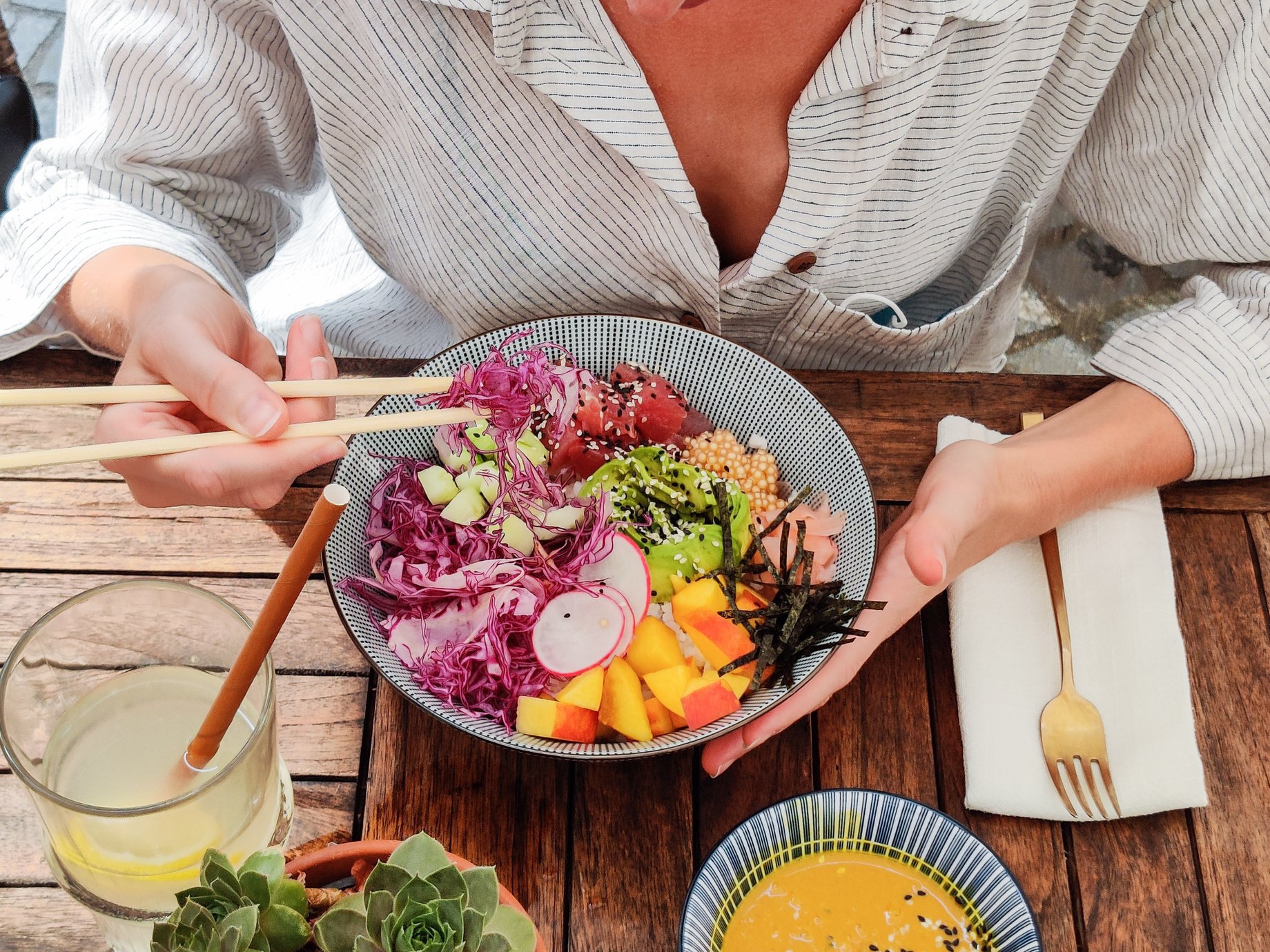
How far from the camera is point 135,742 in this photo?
78cm

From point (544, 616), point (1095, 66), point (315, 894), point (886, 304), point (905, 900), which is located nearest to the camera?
point (315, 894)

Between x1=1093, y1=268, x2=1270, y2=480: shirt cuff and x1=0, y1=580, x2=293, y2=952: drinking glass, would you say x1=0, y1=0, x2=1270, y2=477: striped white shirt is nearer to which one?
x1=1093, y1=268, x2=1270, y2=480: shirt cuff

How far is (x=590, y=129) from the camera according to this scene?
1.02 metres

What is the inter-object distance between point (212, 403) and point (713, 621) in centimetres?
48

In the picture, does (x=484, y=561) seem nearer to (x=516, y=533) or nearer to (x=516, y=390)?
(x=516, y=533)

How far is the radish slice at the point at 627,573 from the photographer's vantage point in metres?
0.97

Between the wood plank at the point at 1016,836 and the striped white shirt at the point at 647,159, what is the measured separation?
396 millimetres

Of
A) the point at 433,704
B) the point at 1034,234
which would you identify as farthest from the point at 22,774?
the point at 1034,234

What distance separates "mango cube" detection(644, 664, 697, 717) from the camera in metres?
0.89

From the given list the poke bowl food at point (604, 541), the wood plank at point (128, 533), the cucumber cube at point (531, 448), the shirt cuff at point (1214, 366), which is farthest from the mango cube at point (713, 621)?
the shirt cuff at point (1214, 366)

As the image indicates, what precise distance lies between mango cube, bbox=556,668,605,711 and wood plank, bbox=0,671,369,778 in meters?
0.20

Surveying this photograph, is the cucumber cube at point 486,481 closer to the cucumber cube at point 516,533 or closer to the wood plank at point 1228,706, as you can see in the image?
the cucumber cube at point 516,533

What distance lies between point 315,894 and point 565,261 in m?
0.76

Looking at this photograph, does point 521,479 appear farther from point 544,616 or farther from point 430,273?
point 430,273
